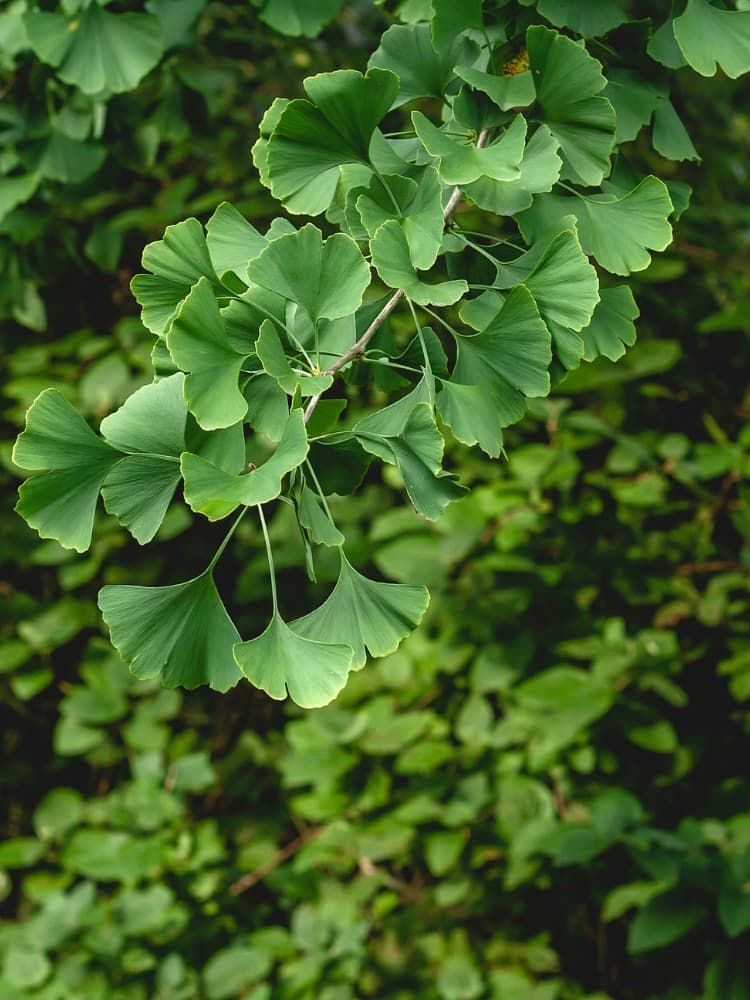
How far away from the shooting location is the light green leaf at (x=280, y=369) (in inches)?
22.7

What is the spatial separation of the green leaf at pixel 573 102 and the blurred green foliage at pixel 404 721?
3.00ft

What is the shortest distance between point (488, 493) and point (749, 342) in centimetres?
57

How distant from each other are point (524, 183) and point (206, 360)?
22cm

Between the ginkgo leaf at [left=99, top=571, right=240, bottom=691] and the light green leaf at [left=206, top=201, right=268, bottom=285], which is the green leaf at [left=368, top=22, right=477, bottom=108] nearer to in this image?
the light green leaf at [left=206, top=201, right=268, bottom=285]

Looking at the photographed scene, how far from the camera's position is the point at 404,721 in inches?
64.2

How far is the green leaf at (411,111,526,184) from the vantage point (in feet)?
2.00

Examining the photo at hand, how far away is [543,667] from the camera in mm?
1680

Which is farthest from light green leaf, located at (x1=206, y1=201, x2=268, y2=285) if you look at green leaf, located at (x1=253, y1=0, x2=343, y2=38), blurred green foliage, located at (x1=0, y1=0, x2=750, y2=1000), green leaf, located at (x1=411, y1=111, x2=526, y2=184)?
blurred green foliage, located at (x1=0, y1=0, x2=750, y2=1000)

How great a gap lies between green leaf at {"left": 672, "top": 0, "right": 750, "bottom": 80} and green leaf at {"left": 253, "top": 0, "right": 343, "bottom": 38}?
0.49m

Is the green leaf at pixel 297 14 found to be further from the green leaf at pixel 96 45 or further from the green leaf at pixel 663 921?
the green leaf at pixel 663 921

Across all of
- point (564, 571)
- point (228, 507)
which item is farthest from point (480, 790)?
point (228, 507)

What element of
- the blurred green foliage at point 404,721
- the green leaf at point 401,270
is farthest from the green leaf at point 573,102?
the blurred green foliage at point 404,721

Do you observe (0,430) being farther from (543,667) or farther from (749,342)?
(749,342)

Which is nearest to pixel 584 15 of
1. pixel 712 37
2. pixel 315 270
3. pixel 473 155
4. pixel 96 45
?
pixel 712 37
